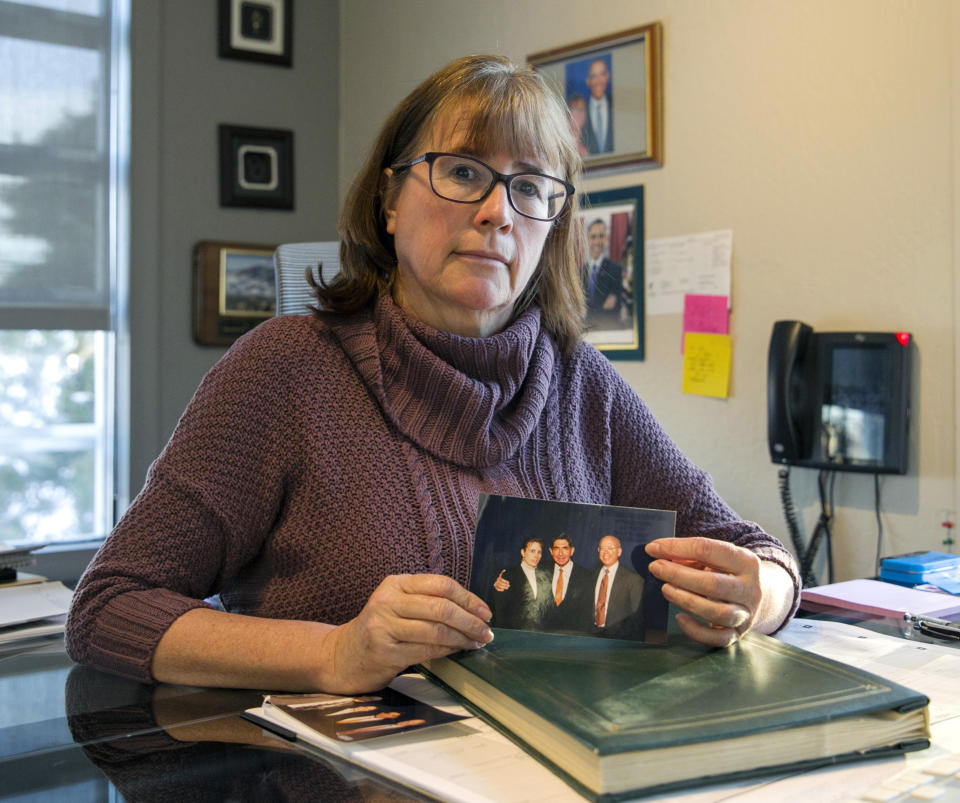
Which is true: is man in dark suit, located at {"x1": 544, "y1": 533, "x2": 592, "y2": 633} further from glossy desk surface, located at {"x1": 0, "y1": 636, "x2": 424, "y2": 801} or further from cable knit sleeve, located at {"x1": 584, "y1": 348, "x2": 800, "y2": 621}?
cable knit sleeve, located at {"x1": 584, "y1": 348, "x2": 800, "y2": 621}

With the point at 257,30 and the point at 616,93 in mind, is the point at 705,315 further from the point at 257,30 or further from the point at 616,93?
the point at 257,30

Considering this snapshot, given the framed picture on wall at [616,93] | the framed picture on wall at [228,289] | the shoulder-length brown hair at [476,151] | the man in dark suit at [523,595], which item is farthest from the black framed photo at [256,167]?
the man in dark suit at [523,595]

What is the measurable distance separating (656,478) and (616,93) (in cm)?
152

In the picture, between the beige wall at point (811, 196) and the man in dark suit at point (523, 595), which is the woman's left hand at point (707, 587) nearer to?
the man in dark suit at point (523, 595)

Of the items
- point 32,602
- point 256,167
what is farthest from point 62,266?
point 32,602

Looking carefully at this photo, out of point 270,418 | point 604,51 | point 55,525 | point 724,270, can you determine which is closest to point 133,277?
point 55,525

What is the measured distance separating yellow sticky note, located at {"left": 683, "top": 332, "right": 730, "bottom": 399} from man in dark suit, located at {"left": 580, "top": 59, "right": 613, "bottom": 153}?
1.86 ft

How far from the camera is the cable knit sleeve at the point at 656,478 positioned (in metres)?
1.21

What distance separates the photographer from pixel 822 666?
2.41ft

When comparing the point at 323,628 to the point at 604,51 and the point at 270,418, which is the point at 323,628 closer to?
the point at 270,418

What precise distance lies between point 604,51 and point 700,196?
49 centimetres

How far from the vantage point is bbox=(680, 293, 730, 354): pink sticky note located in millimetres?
2264

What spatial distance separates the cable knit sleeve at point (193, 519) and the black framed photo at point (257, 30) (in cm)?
247

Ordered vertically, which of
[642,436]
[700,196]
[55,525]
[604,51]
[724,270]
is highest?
[604,51]
